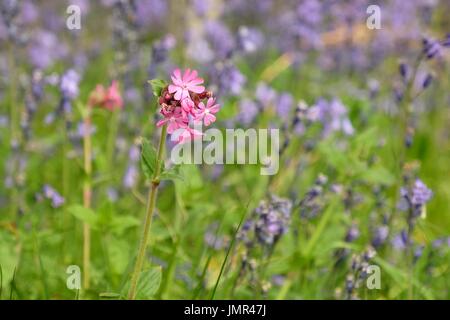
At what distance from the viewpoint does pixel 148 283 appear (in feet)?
7.04

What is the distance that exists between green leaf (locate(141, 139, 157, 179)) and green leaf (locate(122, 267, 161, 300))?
0.29 meters

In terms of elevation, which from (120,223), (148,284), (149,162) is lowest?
(148,284)

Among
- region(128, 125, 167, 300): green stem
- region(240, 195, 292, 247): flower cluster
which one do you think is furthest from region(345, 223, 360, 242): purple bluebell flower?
region(128, 125, 167, 300): green stem

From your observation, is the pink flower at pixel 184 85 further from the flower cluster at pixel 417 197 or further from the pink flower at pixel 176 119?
the flower cluster at pixel 417 197

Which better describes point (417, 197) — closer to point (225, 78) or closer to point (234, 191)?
point (225, 78)

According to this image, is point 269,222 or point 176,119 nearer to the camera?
point 176,119

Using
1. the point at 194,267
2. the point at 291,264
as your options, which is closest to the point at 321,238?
the point at 291,264

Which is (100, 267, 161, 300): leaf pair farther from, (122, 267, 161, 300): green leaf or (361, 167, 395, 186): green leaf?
(361, 167, 395, 186): green leaf

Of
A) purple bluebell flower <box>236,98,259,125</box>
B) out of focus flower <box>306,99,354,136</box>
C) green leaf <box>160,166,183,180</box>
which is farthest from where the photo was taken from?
purple bluebell flower <box>236,98,259,125</box>

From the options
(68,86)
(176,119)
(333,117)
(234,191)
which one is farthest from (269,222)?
(234,191)

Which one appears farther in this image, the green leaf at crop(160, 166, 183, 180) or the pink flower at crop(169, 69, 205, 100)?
the green leaf at crop(160, 166, 183, 180)

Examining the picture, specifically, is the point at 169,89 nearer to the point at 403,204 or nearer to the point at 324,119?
the point at 403,204

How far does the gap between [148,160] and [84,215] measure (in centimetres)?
69

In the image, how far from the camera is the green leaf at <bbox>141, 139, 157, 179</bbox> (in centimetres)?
202
